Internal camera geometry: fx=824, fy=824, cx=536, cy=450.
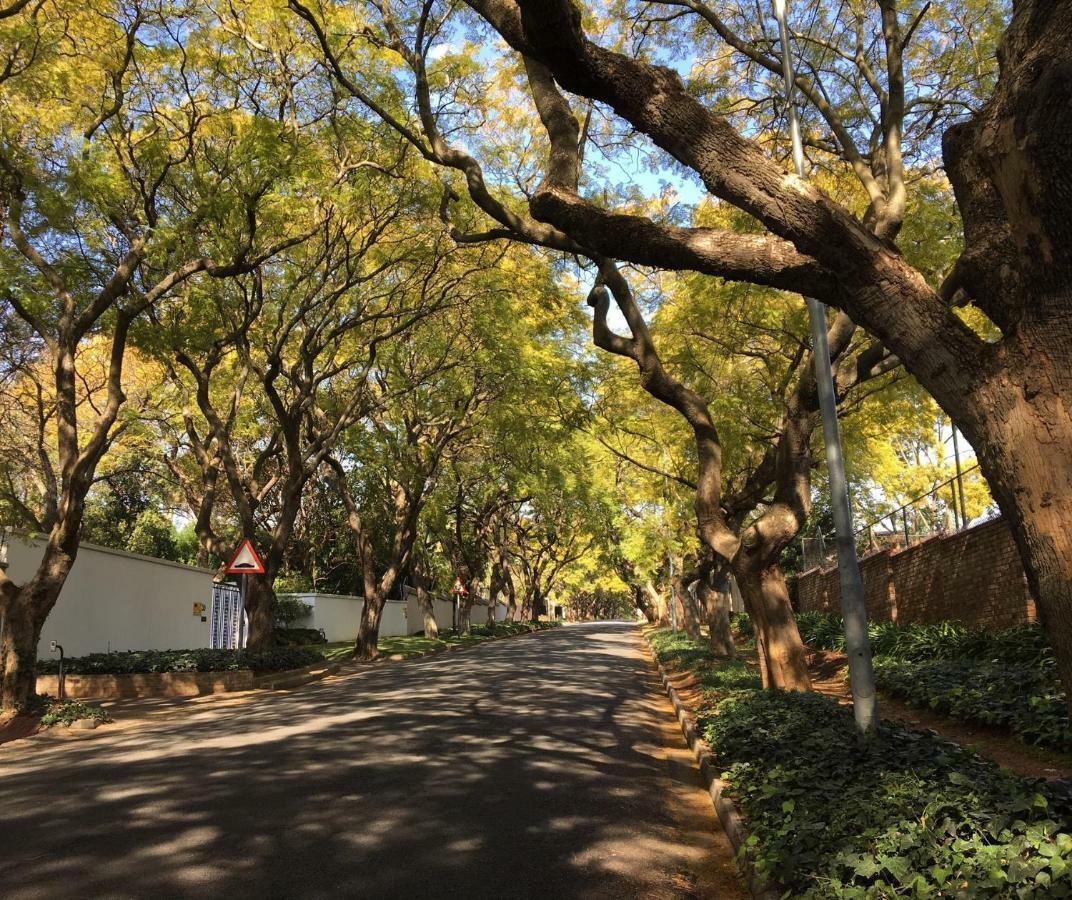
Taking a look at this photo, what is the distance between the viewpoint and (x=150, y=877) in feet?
14.7

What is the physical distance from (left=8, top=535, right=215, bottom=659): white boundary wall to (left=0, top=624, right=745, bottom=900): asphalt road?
6032 mm

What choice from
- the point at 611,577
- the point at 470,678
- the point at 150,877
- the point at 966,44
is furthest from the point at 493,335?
the point at 611,577

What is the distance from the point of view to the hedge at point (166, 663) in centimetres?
1395

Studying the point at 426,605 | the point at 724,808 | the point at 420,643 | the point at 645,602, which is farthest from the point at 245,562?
the point at 645,602

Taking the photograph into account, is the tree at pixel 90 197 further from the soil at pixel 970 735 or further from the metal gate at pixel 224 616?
the metal gate at pixel 224 616

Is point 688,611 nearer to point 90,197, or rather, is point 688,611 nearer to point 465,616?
point 465,616

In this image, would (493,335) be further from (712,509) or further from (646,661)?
(646,661)

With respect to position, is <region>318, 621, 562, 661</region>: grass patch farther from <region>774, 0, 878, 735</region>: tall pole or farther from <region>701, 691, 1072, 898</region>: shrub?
<region>701, 691, 1072, 898</region>: shrub

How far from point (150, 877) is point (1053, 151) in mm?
5903

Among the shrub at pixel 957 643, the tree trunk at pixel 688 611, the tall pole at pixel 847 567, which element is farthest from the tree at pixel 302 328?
the tree trunk at pixel 688 611

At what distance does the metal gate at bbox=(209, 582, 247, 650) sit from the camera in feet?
74.8

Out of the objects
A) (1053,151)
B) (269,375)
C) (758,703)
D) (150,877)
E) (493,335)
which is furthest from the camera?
(493,335)

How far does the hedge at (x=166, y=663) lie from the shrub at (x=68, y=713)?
2953mm

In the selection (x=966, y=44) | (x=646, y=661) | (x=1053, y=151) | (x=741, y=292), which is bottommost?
(x=646, y=661)
